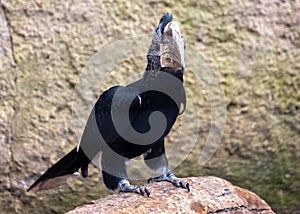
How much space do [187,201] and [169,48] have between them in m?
0.95

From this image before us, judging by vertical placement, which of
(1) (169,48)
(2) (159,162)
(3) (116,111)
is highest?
(1) (169,48)

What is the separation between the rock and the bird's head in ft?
2.50

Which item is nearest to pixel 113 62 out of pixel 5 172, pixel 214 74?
pixel 214 74

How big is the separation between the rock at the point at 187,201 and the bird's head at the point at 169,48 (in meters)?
0.76

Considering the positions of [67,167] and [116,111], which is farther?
[67,167]

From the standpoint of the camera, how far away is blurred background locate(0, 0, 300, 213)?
6199 mm

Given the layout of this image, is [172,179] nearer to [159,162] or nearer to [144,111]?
[159,162]

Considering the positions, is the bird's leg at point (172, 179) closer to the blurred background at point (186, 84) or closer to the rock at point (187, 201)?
the rock at point (187, 201)

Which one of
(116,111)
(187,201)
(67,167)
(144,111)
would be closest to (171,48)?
(144,111)

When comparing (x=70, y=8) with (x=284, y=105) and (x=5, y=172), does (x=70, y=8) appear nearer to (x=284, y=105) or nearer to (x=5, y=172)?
(x=5, y=172)

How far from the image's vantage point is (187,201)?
4270mm

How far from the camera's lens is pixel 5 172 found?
241 inches

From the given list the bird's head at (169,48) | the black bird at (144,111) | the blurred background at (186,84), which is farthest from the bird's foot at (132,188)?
the blurred background at (186,84)

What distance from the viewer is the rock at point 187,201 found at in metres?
4.11
